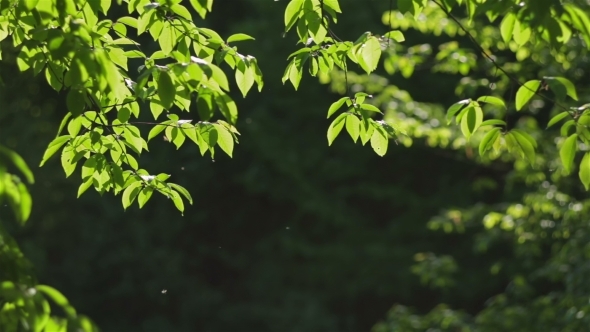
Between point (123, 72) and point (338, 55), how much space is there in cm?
54

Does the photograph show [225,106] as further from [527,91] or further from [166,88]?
[527,91]

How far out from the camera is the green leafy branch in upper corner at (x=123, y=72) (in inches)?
56.5

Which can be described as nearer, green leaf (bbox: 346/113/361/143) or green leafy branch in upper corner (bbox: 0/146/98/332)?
green leafy branch in upper corner (bbox: 0/146/98/332)

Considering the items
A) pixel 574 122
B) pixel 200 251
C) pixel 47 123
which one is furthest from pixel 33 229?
pixel 574 122

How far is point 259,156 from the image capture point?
9773 mm

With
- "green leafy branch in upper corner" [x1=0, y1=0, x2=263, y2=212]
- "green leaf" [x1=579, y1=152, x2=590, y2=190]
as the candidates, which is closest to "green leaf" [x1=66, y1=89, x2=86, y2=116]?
"green leafy branch in upper corner" [x1=0, y1=0, x2=263, y2=212]

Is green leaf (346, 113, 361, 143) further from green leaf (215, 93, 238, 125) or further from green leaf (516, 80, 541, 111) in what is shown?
green leaf (215, 93, 238, 125)

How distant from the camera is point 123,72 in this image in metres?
2.03

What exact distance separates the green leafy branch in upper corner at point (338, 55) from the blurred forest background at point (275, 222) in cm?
722

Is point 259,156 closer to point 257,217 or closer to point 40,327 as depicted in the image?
point 257,217

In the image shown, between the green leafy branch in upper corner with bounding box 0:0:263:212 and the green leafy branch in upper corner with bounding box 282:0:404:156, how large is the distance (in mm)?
145

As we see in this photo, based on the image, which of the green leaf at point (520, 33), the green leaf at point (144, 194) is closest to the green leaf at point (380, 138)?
the green leaf at point (520, 33)

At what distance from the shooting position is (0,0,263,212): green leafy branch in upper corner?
1.43m

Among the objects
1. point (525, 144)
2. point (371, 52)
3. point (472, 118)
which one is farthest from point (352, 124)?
point (525, 144)
